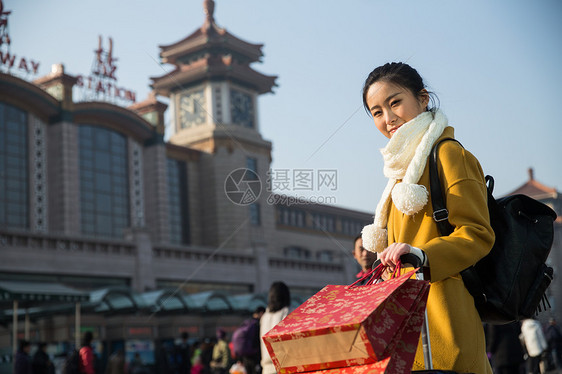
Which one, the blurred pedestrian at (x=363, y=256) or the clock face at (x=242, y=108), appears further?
the clock face at (x=242, y=108)

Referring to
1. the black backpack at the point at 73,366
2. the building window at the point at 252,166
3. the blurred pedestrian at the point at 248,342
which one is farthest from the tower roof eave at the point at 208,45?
the blurred pedestrian at the point at 248,342

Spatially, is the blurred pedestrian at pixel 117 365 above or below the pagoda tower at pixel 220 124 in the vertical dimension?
below

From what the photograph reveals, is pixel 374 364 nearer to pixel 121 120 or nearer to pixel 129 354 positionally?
pixel 129 354

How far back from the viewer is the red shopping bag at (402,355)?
1.73 meters

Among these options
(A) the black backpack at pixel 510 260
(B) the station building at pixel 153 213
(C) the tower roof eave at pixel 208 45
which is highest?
(C) the tower roof eave at pixel 208 45

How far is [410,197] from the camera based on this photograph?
2199mm

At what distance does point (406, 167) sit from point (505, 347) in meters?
5.95

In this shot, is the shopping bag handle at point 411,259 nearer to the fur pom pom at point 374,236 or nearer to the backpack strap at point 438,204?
the backpack strap at point 438,204

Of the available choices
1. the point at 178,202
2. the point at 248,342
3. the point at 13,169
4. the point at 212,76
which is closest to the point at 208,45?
the point at 212,76

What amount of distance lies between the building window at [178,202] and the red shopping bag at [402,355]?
34.9 meters

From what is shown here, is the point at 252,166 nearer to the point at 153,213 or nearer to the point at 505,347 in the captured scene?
the point at 153,213

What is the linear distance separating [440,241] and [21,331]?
20.6m

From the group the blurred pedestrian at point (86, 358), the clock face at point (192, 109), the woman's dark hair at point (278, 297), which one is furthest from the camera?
the clock face at point (192, 109)

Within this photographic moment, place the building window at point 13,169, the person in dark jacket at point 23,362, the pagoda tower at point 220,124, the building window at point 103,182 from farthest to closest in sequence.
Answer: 1. the pagoda tower at point 220,124
2. the building window at point 103,182
3. the building window at point 13,169
4. the person in dark jacket at point 23,362
